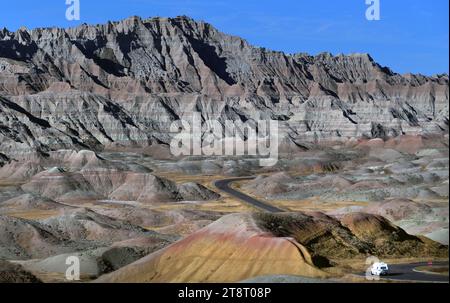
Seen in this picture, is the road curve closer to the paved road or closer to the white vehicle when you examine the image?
the paved road

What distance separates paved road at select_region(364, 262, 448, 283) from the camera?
149ft

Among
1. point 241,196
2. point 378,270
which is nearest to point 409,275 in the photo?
point 378,270

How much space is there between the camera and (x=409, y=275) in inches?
1891

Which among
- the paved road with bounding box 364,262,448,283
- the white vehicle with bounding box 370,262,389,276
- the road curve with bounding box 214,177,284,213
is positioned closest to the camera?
the paved road with bounding box 364,262,448,283

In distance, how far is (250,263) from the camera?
49.9 metres

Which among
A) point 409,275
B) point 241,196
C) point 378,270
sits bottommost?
point 241,196

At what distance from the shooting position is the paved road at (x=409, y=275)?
149ft

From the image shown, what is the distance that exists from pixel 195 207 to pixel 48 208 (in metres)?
21.3

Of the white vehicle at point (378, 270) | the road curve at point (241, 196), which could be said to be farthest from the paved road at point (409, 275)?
the road curve at point (241, 196)

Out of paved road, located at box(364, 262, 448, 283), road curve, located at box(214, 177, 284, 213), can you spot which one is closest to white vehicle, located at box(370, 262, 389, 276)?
paved road, located at box(364, 262, 448, 283)

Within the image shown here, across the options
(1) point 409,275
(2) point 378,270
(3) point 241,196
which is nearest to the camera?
(2) point 378,270

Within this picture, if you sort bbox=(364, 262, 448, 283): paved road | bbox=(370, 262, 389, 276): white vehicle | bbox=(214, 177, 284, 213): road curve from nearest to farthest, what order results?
1. bbox=(364, 262, 448, 283): paved road
2. bbox=(370, 262, 389, 276): white vehicle
3. bbox=(214, 177, 284, 213): road curve

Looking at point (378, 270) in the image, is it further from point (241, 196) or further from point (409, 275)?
point (241, 196)

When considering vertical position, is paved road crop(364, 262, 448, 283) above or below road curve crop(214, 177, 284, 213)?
above
